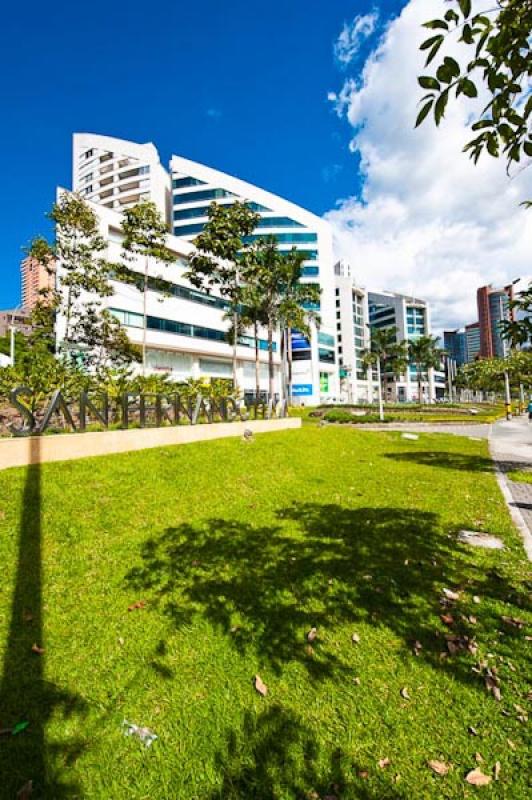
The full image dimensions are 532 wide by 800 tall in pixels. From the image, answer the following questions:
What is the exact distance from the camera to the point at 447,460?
43.7ft

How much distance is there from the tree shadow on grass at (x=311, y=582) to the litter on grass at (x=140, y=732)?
482 millimetres

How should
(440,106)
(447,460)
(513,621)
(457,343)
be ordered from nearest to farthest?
1. (440,106)
2. (513,621)
3. (447,460)
4. (457,343)

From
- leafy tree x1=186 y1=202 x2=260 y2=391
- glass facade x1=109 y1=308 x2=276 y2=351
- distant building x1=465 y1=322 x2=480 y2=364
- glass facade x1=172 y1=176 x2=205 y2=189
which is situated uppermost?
glass facade x1=172 y1=176 x2=205 y2=189

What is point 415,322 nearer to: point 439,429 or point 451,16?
point 439,429

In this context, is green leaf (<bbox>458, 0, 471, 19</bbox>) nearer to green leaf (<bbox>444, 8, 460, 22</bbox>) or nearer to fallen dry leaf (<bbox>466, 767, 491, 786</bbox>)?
green leaf (<bbox>444, 8, 460, 22</bbox>)

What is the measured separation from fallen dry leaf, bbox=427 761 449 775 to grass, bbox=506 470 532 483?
9662 mm

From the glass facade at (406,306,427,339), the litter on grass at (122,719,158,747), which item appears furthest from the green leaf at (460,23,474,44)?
the glass facade at (406,306,427,339)

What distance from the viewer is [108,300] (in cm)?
3198

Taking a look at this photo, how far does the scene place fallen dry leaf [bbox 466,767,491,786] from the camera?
2113mm

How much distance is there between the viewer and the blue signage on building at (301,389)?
65.0m

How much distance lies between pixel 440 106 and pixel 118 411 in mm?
10460

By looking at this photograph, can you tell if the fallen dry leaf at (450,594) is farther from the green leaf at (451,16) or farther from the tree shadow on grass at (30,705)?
the green leaf at (451,16)

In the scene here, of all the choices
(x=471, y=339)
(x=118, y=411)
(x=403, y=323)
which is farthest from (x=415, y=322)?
(x=118, y=411)

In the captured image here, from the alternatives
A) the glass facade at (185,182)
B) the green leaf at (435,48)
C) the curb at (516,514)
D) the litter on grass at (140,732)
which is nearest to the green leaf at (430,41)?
the green leaf at (435,48)
